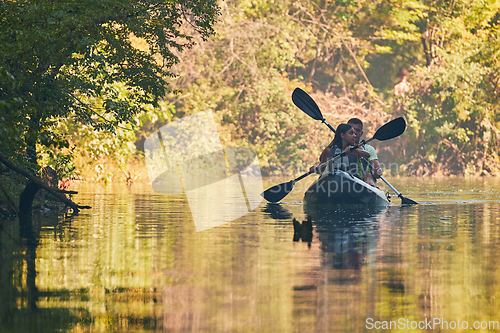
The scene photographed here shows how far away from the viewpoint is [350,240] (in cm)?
827

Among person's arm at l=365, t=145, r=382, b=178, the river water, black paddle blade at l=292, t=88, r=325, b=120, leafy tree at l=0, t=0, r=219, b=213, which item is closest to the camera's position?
the river water

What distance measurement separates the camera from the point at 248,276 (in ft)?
19.4

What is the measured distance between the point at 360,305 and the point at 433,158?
96.6ft

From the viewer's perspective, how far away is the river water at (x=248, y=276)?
14.9ft

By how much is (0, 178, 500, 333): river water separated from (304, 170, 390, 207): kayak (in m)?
2.14

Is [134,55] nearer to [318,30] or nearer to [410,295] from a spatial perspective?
[410,295]

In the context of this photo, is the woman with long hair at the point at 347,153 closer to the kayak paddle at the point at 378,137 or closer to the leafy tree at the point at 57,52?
the kayak paddle at the point at 378,137

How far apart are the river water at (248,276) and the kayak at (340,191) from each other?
214 centimetres

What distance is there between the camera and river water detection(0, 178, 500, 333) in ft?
14.9

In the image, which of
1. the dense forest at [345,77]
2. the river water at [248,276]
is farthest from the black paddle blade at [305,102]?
the dense forest at [345,77]

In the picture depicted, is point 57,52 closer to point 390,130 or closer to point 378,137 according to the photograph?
point 378,137

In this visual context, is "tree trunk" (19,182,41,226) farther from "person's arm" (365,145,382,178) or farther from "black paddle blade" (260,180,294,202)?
"person's arm" (365,145,382,178)

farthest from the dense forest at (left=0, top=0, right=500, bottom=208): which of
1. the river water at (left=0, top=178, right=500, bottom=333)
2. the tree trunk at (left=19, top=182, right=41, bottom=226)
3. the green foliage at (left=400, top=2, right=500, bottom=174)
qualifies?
the river water at (left=0, top=178, right=500, bottom=333)

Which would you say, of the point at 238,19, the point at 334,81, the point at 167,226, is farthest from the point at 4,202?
the point at 334,81
